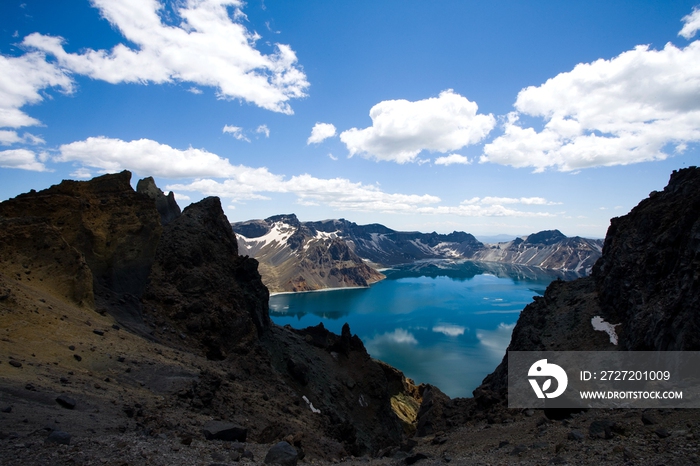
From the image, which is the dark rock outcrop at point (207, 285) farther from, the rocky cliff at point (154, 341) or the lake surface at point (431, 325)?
the lake surface at point (431, 325)

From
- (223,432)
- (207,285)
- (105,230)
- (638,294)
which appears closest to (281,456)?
(223,432)

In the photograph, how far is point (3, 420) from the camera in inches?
419

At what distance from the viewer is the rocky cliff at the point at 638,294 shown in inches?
1051

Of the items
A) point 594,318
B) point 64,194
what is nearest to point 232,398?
point 64,194

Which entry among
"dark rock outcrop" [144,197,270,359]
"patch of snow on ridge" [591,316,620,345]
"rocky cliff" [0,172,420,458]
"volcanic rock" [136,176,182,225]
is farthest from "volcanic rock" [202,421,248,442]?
"volcanic rock" [136,176,182,225]

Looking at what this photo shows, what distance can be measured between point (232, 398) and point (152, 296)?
1554 centimetres

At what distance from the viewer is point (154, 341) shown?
27.1m

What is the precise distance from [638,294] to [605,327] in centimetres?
431

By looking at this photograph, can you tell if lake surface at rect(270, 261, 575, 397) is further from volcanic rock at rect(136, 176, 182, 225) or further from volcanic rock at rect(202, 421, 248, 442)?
volcanic rock at rect(202, 421, 248, 442)

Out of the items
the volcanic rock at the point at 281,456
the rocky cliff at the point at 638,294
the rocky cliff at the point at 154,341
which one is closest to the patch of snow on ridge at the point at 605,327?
the rocky cliff at the point at 638,294

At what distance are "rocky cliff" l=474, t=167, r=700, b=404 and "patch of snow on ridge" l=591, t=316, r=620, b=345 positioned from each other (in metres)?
0.41

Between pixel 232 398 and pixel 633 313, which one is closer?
pixel 232 398

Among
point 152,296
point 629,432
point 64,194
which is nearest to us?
point 629,432

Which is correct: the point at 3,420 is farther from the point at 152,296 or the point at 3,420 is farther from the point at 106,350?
the point at 152,296
